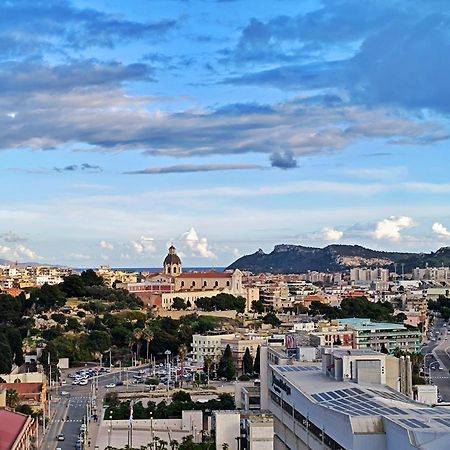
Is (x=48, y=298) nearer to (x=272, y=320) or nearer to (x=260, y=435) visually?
(x=272, y=320)

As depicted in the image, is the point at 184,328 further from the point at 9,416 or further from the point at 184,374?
the point at 9,416

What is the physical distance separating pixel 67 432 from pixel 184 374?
18032 millimetres

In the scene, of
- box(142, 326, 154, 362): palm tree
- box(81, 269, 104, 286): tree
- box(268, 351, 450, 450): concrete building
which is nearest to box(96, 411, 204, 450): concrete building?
box(268, 351, 450, 450): concrete building

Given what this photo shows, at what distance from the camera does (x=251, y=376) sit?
55.9m

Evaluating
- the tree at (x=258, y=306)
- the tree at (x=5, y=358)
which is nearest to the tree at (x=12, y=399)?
the tree at (x=5, y=358)

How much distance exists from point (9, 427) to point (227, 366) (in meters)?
25.8

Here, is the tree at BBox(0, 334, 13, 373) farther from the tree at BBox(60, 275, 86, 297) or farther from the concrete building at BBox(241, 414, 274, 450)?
the concrete building at BBox(241, 414, 274, 450)

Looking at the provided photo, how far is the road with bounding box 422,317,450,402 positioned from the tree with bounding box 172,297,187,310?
20.9 metres

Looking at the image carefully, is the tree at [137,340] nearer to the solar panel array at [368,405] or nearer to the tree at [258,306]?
the tree at [258,306]

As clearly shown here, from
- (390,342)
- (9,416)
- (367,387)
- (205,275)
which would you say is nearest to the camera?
(367,387)

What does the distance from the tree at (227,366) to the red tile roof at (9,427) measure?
22.8 m

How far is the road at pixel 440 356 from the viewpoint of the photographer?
54.7m

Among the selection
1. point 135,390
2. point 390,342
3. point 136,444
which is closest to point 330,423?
point 136,444

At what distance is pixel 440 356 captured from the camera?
72.6 m
